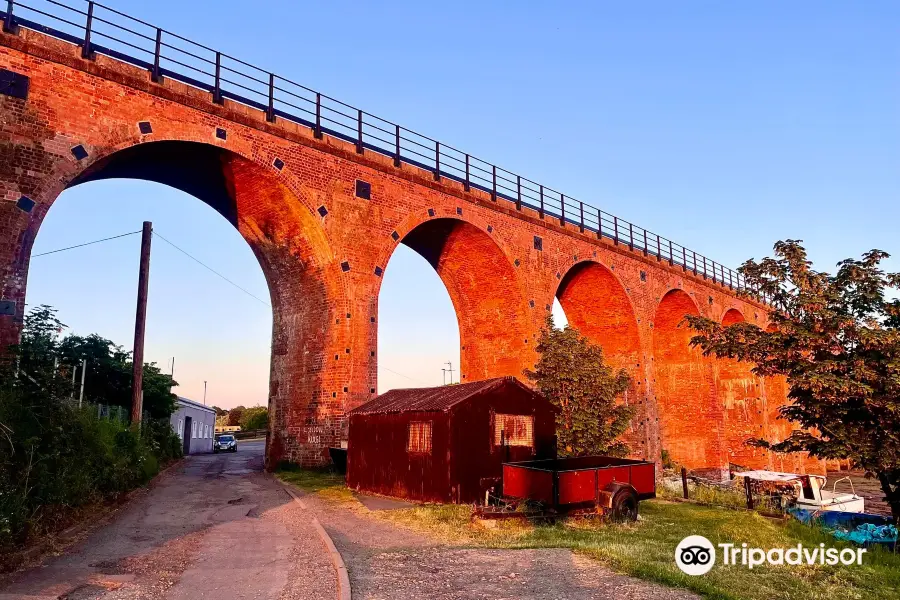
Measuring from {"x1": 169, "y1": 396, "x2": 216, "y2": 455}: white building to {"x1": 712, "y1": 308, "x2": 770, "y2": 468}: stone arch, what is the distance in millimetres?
34171

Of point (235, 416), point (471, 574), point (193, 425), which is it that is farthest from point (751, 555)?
point (235, 416)

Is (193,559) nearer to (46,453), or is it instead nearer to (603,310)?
(46,453)

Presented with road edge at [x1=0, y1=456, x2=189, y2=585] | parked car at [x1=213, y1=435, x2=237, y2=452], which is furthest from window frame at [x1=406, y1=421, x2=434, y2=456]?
parked car at [x1=213, y1=435, x2=237, y2=452]

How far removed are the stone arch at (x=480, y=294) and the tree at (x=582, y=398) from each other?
7116 millimetres

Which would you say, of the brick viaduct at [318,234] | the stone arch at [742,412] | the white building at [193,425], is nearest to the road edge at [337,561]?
the brick viaduct at [318,234]

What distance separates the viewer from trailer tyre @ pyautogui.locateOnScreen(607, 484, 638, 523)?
37.1ft

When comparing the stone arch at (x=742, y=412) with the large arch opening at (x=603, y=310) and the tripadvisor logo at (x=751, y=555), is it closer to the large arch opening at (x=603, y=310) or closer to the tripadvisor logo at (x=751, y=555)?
the large arch opening at (x=603, y=310)

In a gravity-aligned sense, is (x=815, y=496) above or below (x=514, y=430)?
below

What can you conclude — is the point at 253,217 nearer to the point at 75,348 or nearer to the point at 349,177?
the point at 349,177

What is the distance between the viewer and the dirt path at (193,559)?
261 inches

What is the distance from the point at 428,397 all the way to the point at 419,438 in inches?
49.5

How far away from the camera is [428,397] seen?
1462 cm

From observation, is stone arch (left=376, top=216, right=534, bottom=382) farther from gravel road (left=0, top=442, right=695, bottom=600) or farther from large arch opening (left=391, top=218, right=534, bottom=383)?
gravel road (left=0, top=442, right=695, bottom=600)

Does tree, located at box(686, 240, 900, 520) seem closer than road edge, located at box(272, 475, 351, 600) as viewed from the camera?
No
